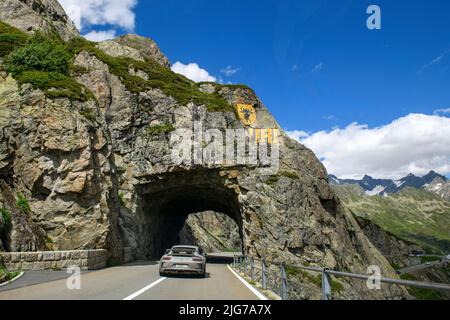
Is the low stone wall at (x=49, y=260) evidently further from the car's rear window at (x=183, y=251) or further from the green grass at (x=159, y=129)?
the green grass at (x=159, y=129)

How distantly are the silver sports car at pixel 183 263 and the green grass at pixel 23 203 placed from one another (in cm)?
1037

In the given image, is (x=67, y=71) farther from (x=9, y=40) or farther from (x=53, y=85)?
(x=53, y=85)

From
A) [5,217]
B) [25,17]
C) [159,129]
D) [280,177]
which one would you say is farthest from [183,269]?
[25,17]

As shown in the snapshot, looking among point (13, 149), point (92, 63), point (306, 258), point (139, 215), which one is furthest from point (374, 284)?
point (92, 63)

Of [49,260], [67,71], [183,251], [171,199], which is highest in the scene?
[67,71]

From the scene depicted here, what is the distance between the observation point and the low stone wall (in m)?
17.0

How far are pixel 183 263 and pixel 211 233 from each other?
73238 millimetres

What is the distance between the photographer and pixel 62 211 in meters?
24.4

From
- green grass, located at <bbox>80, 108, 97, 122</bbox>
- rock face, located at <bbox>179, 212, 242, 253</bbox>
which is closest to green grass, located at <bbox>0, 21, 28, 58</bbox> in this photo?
green grass, located at <bbox>80, 108, 97, 122</bbox>

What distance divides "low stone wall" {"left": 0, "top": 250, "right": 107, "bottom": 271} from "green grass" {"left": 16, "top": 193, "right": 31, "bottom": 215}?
17.3 ft

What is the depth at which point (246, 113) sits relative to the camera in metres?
42.8

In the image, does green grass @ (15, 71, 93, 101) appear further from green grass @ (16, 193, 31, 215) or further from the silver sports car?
the silver sports car

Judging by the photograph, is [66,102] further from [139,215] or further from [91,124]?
[139,215]

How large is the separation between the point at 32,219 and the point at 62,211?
1741 mm
